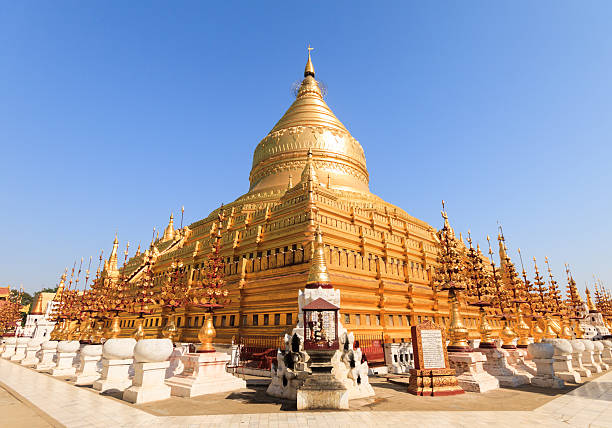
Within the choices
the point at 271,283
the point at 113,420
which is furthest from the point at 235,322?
the point at 113,420

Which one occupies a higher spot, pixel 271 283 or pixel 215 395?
pixel 271 283

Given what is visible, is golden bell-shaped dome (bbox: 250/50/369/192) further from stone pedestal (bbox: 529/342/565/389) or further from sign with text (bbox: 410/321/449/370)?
stone pedestal (bbox: 529/342/565/389)

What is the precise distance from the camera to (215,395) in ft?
37.0

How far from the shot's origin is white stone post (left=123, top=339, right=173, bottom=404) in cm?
1011

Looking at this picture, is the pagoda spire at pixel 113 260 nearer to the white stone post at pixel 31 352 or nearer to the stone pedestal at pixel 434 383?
the white stone post at pixel 31 352

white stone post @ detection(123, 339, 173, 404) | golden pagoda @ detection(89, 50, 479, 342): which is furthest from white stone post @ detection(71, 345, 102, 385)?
white stone post @ detection(123, 339, 173, 404)

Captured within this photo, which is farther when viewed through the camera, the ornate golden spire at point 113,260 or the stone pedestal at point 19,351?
the ornate golden spire at point 113,260

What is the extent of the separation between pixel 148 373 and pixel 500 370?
1316 centimetres

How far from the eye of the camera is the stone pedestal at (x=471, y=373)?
1216 centimetres

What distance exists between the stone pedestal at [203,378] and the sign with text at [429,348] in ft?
21.2

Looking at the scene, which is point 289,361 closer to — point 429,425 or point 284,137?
point 429,425

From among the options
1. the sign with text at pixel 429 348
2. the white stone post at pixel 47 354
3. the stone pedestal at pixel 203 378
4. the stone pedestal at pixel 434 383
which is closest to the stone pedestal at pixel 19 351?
the white stone post at pixel 47 354

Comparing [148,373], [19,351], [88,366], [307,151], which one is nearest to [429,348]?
[148,373]

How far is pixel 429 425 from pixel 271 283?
1320 centimetres
